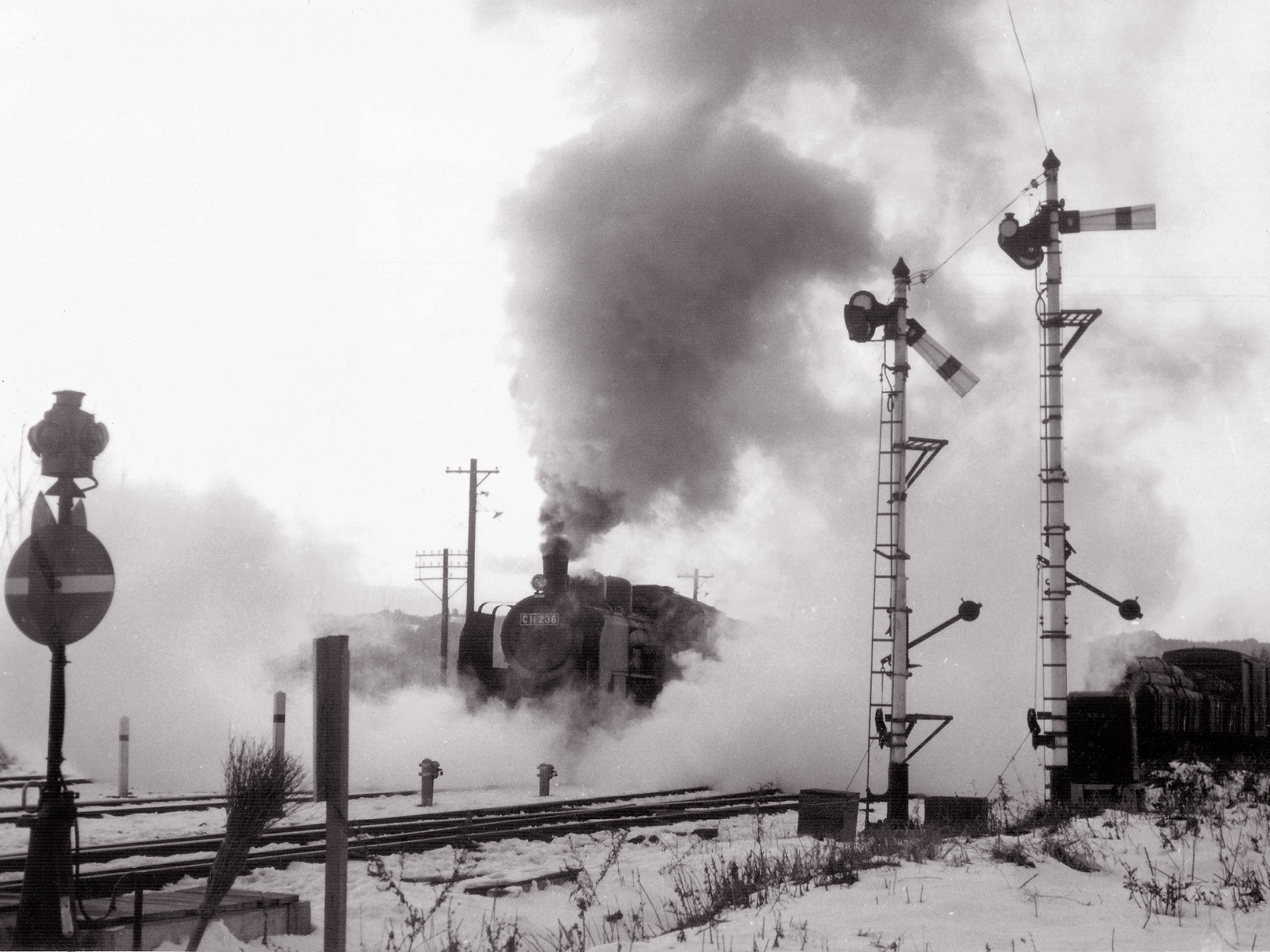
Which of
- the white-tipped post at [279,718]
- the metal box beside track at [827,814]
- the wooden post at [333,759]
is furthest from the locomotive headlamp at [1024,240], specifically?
the wooden post at [333,759]

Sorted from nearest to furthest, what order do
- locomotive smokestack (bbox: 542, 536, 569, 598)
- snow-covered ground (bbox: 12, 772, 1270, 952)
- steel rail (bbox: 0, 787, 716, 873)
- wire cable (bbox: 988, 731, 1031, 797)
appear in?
1. snow-covered ground (bbox: 12, 772, 1270, 952)
2. steel rail (bbox: 0, 787, 716, 873)
3. wire cable (bbox: 988, 731, 1031, 797)
4. locomotive smokestack (bbox: 542, 536, 569, 598)

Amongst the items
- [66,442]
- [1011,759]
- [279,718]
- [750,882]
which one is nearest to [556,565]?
[279,718]

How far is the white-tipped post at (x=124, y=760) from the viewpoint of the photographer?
1373 cm

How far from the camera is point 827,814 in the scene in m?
9.91

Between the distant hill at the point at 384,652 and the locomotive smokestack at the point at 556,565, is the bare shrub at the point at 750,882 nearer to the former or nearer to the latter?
the distant hill at the point at 384,652

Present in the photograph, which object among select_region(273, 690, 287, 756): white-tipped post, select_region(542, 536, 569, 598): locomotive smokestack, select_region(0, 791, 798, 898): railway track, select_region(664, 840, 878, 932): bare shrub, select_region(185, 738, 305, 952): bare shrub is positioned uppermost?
select_region(542, 536, 569, 598): locomotive smokestack

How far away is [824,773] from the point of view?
17.1 metres

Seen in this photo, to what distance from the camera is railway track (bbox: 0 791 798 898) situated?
733 centimetres

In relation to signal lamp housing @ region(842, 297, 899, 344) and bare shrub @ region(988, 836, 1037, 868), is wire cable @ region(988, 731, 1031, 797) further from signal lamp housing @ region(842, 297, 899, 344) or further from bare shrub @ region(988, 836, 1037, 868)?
bare shrub @ region(988, 836, 1037, 868)

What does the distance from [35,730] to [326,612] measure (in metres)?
9.06

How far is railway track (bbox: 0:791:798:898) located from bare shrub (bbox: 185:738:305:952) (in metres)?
0.64

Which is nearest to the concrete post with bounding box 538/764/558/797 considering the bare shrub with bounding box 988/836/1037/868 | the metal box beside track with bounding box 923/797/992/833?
the metal box beside track with bounding box 923/797/992/833

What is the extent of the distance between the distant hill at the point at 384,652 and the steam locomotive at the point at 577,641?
7.59 ft

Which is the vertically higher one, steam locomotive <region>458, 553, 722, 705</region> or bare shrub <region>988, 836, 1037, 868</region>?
steam locomotive <region>458, 553, 722, 705</region>
